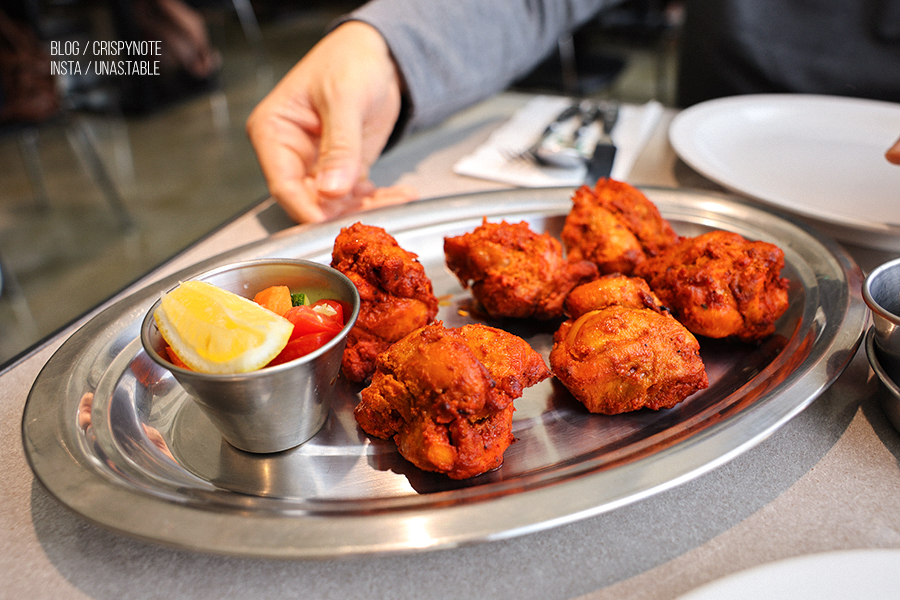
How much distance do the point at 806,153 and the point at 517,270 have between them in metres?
1.29

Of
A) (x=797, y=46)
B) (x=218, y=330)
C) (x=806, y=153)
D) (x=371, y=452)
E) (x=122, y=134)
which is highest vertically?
(x=218, y=330)

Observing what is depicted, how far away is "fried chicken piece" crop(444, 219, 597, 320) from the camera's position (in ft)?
4.01

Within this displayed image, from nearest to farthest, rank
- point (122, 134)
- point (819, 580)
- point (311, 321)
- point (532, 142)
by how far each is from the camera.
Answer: point (819, 580) < point (311, 321) < point (532, 142) < point (122, 134)

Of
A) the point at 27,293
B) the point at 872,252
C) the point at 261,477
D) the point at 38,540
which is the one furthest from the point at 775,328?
the point at 27,293

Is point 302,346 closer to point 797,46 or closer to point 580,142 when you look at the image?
point 580,142

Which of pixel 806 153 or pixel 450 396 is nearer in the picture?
pixel 450 396

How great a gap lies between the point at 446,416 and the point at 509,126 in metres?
1.69

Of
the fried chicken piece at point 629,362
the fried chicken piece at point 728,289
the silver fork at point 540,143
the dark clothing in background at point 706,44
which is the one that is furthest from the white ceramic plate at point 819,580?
the dark clothing in background at point 706,44

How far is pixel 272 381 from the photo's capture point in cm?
84

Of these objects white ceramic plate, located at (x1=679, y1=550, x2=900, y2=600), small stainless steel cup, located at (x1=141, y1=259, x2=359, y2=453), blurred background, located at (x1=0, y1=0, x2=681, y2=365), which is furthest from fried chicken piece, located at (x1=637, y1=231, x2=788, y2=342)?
blurred background, located at (x1=0, y1=0, x2=681, y2=365)

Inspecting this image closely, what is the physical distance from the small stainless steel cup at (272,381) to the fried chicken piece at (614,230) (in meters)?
0.60

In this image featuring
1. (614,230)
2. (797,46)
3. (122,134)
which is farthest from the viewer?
(122,134)

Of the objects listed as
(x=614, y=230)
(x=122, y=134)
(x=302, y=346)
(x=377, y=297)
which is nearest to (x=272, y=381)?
(x=302, y=346)

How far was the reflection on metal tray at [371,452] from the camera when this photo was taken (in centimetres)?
74
